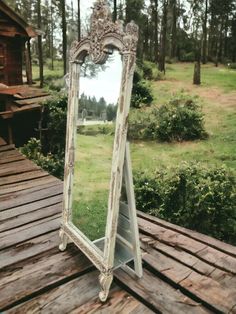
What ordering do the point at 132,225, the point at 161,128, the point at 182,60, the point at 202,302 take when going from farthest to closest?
1. the point at 182,60
2. the point at 161,128
3. the point at 132,225
4. the point at 202,302

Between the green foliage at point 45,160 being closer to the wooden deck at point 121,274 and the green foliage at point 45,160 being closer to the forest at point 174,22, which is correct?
the wooden deck at point 121,274

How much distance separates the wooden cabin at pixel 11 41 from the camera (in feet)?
51.4

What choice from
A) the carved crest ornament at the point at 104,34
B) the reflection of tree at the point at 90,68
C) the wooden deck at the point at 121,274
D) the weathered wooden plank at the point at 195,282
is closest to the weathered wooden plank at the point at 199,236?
the wooden deck at the point at 121,274

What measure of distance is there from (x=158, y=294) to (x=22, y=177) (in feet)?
15.5

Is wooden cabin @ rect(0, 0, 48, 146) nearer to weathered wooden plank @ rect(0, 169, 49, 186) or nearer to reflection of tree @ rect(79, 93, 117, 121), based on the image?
weathered wooden plank @ rect(0, 169, 49, 186)

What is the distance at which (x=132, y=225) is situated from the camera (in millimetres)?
3564

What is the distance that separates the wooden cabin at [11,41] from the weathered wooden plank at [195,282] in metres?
14.6

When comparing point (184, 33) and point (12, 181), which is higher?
point (184, 33)

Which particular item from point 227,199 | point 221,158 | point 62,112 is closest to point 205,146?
point 221,158

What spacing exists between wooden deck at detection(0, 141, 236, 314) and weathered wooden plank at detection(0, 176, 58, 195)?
124cm

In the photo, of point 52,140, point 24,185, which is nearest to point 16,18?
point 52,140

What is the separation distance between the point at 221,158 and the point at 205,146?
1.29 metres

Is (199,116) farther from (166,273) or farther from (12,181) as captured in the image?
(166,273)

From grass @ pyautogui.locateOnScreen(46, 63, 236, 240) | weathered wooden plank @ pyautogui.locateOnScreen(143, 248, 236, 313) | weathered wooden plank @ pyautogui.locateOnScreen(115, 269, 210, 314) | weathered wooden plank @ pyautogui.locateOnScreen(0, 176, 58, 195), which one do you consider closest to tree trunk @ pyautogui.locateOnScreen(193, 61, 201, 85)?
grass @ pyautogui.locateOnScreen(46, 63, 236, 240)
